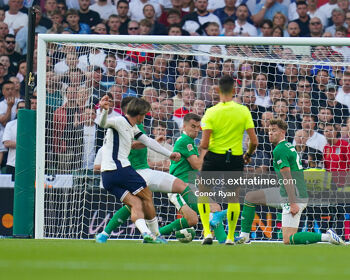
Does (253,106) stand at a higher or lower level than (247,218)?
higher

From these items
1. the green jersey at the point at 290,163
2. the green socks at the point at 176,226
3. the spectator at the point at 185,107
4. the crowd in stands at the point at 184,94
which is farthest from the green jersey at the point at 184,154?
the spectator at the point at 185,107

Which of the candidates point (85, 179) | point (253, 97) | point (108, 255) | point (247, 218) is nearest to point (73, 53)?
point (85, 179)

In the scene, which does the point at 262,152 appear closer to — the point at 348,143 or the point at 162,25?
the point at 348,143

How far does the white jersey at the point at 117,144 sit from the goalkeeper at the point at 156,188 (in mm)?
505

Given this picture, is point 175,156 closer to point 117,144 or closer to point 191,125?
point 117,144

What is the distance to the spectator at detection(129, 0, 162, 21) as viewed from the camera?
50.8 ft

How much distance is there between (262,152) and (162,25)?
402cm

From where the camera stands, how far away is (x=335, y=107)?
41.2ft

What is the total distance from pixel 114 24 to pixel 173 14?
108 centimetres

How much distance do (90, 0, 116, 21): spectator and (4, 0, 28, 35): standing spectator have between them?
1264mm

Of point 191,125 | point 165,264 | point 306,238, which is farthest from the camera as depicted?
point 191,125

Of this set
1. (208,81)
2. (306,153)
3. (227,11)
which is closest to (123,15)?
(227,11)

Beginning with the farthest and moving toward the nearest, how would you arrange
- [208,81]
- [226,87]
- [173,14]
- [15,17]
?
1. [15,17]
2. [173,14]
3. [208,81]
4. [226,87]

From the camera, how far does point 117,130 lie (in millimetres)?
9609
